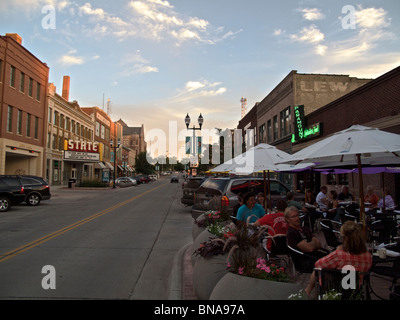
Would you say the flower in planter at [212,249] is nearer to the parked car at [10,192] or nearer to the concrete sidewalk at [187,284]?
the concrete sidewalk at [187,284]

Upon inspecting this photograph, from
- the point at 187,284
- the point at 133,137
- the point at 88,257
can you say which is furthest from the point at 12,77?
the point at 133,137

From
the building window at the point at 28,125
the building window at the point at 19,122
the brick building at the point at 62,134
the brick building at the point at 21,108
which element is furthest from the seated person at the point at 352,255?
the brick building at the point at 62,134

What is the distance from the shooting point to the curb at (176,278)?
5.05m

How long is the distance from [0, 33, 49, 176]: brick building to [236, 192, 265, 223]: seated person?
28352 mm

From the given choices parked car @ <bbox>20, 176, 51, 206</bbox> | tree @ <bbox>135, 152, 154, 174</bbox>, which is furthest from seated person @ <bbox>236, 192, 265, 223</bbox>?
tree @ <bbox>135, 152, 154, 174</bbox>

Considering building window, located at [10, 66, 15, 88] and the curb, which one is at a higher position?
building window, located at [10, 66, 15, 88]

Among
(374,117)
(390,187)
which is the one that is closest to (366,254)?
(390,187)

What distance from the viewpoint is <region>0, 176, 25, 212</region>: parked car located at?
16.6m

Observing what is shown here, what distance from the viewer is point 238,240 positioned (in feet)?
14.1

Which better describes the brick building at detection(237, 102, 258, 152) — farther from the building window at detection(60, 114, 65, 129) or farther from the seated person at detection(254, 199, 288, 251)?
the seated person at detection(254, 199, 288, 251)

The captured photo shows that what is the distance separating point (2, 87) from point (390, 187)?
3144cm
